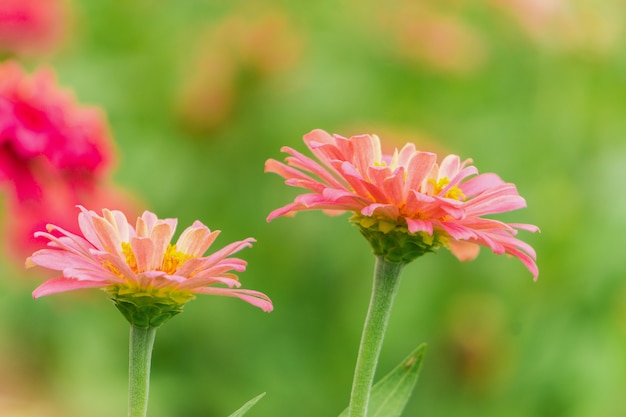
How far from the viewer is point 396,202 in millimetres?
484

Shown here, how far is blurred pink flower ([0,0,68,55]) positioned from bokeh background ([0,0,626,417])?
0.18 metres

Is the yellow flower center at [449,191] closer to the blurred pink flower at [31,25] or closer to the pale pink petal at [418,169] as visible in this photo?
the pale pink petal at [418,169]

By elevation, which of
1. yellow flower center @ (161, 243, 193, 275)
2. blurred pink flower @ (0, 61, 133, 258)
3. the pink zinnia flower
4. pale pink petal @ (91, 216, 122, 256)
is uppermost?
blurred pink flower @ (0, 61, 133, 258)

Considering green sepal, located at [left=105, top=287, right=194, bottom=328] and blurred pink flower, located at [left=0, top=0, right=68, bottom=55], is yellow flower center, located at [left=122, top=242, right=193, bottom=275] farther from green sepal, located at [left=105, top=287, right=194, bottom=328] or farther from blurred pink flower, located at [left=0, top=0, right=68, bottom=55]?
blurred pink flower, located at [left=0, top=0, right=68, bottom=55]

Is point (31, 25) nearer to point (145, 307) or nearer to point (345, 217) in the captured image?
point (345, 217)

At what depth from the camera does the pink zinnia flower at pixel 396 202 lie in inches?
18.2

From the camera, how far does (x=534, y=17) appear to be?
1611 mm

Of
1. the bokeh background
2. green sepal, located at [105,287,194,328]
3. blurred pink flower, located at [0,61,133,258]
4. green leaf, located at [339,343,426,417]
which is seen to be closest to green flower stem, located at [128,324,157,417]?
green sepal, located at [105,287,194,328]

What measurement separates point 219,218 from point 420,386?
42 centimetres

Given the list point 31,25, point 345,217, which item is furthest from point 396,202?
point 345,217

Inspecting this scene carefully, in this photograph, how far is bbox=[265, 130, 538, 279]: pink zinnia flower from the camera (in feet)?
1.51

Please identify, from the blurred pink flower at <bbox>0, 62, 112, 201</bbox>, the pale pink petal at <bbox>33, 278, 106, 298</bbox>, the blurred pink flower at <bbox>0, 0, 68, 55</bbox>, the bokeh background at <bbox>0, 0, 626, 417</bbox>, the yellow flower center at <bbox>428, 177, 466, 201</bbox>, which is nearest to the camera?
the pale pink petal at <bbox>33, 278, 106, 298</bbox>

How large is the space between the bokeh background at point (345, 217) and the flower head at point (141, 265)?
0.90 m

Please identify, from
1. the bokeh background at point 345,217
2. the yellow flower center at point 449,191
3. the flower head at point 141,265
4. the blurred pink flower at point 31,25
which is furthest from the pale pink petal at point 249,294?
the bokeh background at point 345,217
